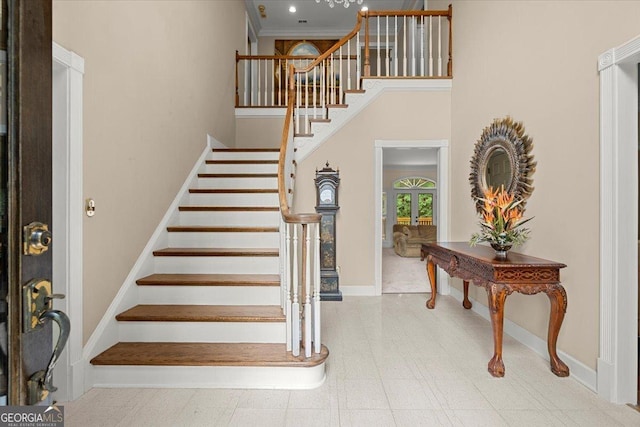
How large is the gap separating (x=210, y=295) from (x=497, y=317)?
2.17m

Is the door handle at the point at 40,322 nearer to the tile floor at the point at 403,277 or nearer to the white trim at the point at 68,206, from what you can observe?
the white trim at the point at 68,206

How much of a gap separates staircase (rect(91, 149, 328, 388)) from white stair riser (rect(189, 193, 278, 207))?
11 millimetres

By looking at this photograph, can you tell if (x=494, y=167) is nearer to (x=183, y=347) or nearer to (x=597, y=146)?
(x=597, y=146)

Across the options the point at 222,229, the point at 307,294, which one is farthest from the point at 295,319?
the point at 222,229

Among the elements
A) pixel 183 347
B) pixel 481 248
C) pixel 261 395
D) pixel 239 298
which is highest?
pixel 481 248

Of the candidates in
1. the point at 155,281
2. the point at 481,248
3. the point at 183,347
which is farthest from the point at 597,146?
the point at 155,281

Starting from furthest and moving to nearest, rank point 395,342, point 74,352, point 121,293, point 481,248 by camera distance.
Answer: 1. point 481,248
2. point 395,342
3. point 121,293
4. point 74,352

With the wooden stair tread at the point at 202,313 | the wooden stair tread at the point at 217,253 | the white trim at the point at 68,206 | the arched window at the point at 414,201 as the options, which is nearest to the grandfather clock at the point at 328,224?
the wooden stair tread at the point at 217,253

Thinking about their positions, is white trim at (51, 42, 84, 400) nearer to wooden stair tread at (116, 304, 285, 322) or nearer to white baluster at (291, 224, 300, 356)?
wooden stair tread at (116, 304, 285, 322)

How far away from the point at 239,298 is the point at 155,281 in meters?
0.70

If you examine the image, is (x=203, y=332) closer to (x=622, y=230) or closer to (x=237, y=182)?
(x=237, y=182)

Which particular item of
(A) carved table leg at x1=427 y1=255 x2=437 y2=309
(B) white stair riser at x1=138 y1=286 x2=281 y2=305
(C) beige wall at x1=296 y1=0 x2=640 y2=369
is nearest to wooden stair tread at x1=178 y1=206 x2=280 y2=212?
(B) white stair riser at x1=138 y1=286 x2=281 y2=305

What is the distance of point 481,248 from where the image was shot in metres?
3.14

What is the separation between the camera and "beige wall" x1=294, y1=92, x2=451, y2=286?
4508 millimetres
